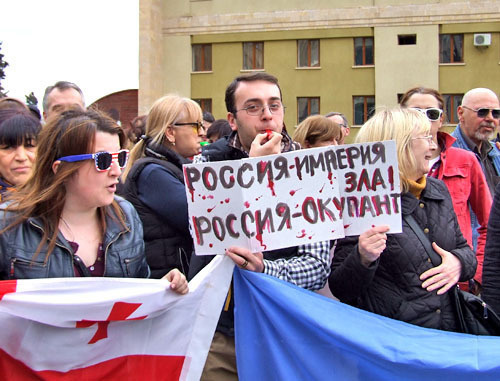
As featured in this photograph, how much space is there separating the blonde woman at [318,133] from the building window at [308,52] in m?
23.0

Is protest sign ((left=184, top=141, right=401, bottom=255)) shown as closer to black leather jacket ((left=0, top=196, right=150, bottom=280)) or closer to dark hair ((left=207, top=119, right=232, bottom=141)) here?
black leather jacket ((left=0, top=196, right=150, bottom=280))

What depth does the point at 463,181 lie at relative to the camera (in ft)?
12.2

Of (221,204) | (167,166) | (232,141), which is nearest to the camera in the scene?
(221,204)

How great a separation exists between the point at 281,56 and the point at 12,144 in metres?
24.8

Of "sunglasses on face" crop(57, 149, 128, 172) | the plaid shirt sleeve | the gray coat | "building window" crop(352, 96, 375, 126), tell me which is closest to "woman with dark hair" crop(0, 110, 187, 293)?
"sunglasses on face" crop(57, 149, 128, 172)

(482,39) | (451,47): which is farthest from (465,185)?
(451,47)

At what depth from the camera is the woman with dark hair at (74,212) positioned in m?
2.25

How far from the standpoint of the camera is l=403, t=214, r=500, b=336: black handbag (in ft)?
8.44

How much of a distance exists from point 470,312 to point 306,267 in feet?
2.63

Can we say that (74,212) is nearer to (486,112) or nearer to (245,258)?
(245,258)

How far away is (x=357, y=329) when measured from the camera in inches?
92.6

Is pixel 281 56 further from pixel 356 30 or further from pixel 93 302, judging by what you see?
pixel 93 302

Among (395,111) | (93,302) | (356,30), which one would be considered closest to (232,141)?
(395,111)

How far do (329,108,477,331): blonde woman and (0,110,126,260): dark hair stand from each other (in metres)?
1.07
